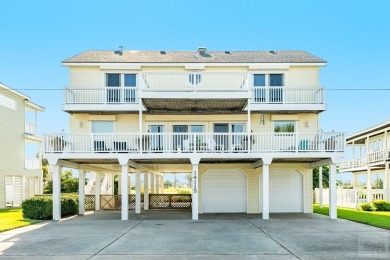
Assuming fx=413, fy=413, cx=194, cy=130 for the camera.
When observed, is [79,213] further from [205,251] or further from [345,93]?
[345,93]

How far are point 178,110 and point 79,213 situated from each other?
8437 mm

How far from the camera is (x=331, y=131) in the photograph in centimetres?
2066

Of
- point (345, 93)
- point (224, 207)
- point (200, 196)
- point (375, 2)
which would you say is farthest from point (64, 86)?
point (375, 2)

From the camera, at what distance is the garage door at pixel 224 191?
2461cm

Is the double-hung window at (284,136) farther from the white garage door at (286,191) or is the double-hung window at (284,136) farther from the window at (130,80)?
the window at (130,80)

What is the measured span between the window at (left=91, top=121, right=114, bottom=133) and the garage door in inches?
246

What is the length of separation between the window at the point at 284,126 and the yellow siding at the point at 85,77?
34.7 feet

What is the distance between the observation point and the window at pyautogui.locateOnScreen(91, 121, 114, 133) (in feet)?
79.3

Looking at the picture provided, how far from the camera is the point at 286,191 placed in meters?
24.7

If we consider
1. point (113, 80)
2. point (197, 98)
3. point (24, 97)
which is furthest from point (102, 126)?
point (24, 97)

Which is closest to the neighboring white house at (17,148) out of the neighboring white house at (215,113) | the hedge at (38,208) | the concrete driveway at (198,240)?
the neighboring white house at (215,113)

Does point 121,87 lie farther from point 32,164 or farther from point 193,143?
point 32,164

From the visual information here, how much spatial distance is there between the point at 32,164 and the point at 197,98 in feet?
73.4

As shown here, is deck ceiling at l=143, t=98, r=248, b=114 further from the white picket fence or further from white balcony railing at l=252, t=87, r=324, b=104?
the white picket fence
